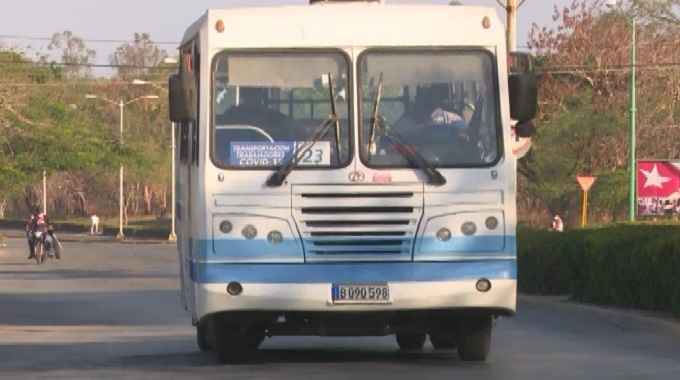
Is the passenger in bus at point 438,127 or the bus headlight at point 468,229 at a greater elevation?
the passenger in bus at point 438,127

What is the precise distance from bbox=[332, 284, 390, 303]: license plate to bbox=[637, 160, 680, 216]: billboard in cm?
2037

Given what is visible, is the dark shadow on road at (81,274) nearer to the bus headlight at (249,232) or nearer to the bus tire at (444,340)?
the bus tire at (444,340)

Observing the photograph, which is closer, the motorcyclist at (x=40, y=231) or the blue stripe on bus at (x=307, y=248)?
the blue stripe on bus at (x=307, y=248)

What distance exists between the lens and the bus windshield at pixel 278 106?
51.3 ft

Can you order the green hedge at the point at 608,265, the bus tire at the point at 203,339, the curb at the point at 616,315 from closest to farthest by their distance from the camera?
the bus tire at the point at 203,339 → the curb at the point at 616,315 → the green hedge at the point at 608,265

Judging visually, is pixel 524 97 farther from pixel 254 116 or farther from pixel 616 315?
pixel 616 315

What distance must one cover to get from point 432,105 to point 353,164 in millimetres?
891

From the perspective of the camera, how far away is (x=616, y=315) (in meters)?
22.5

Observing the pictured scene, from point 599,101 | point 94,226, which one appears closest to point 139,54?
point 94,226

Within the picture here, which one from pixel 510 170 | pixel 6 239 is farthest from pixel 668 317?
pixel 6 239

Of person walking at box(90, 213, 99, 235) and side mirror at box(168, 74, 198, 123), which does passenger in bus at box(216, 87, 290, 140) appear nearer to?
side mirror at box(168, 74, 198, 123)

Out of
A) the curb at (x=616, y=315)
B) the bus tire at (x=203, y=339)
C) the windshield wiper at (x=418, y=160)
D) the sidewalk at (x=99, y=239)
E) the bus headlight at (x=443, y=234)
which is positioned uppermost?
the windshield wiper at (x=418, y=160)

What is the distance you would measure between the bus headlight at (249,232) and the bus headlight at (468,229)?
69.0 inches

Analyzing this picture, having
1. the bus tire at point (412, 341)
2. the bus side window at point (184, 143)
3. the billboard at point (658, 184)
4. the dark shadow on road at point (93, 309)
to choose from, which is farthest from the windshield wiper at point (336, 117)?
the billboard at point (658, 184)
